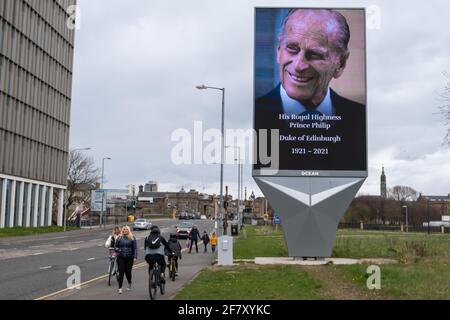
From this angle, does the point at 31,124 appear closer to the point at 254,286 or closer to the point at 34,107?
the point at 34,107

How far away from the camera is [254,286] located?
1523cm

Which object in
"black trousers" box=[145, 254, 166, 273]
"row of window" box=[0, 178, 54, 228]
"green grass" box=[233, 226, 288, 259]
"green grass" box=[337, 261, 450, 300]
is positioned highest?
"row of window" box=[0, 178, 54, 228]

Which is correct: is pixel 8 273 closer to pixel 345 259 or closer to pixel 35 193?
pixel 345 259

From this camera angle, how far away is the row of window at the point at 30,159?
56969 mm

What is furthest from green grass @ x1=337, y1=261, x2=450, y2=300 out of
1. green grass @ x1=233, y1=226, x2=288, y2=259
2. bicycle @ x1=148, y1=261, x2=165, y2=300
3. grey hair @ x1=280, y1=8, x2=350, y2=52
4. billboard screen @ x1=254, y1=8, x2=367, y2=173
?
grey hair @ x1=280, y1=8, x2=350, y2=52

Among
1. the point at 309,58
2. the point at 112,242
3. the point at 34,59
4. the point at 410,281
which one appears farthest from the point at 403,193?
the point at 112,242

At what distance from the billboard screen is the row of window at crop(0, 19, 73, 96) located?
37.8 metres

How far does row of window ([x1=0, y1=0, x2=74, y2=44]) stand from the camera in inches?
2274

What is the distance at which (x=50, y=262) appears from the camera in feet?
80.3

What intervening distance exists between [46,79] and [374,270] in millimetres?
56897

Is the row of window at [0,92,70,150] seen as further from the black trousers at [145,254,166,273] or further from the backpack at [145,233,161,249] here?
the black trousers at [145,254,166,273]

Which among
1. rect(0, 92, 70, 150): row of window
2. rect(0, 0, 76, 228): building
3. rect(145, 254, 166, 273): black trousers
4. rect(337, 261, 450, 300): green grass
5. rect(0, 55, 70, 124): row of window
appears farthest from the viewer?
rect(0, 0, 76, 228): building

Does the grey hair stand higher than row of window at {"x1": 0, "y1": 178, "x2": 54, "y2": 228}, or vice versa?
the grey hair

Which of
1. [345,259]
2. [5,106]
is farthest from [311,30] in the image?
[5,106]
